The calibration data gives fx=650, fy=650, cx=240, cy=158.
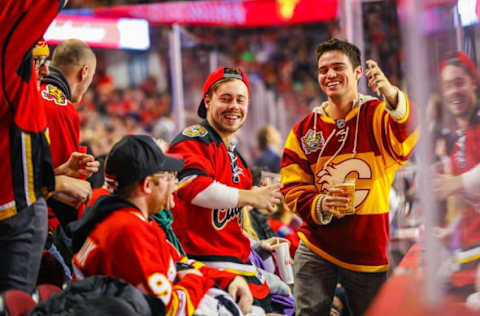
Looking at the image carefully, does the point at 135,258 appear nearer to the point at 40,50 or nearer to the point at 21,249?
the point at 21,249

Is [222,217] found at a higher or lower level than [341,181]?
lower

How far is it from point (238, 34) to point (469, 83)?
16138 mm

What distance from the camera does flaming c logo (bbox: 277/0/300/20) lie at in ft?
29.0

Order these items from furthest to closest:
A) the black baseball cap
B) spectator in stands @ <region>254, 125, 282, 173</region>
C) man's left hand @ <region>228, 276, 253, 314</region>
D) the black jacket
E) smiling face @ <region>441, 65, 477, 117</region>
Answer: spectator in stands @ <region>254, 125, 282, 173</region>, man's left hand @ <region>228, 276, 253, 314</region>, the black baseball cap, the black jacket, smiling face @ <region>441, 65, 477, 117</region>

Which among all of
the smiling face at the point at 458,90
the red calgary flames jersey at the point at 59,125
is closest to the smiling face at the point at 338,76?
the smiling face at the point at 458,90

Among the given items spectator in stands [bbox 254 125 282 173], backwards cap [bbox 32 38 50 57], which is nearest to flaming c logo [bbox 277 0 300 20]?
spectator in stands [bbox 254 125 282 173]

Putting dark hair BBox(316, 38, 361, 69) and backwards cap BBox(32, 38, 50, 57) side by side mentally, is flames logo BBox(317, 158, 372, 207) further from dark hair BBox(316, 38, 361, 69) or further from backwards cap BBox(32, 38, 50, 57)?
backwards cap BBox(32, 38, 50, 57)

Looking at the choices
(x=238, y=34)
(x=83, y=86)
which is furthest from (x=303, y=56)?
(x=83, y=86)

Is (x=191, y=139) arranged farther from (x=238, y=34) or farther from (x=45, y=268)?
(x=238, y=34)

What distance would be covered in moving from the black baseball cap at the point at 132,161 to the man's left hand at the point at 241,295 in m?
0.58

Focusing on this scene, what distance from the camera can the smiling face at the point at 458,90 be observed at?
5.79 ft

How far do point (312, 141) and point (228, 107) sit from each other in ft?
1.44

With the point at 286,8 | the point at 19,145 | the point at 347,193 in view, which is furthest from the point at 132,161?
the point at 286,8

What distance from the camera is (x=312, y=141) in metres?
3.13
